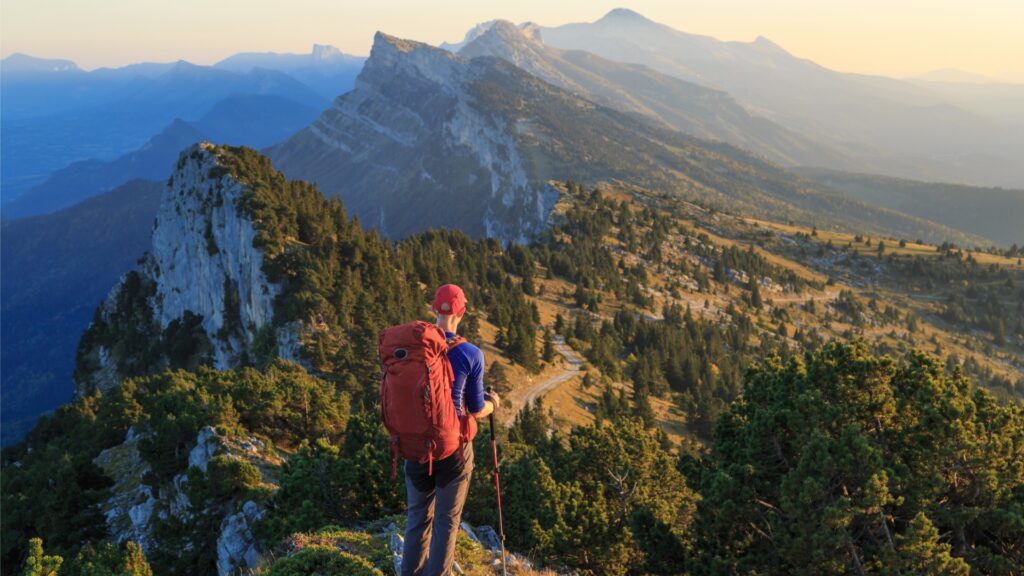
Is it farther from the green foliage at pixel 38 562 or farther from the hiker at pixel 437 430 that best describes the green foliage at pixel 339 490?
the hiker at pixel 437 430

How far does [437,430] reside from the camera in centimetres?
807

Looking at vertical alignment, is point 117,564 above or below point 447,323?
below

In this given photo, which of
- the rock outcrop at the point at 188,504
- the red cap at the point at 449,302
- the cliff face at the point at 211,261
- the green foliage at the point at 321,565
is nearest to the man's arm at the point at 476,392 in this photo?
the red cap at the point at 449,302

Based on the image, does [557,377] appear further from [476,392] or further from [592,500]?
[476,392]

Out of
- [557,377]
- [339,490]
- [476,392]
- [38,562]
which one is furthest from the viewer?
[557,377]

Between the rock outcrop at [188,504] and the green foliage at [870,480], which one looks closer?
the green foliage at [870,480]

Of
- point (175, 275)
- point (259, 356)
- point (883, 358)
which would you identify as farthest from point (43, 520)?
point (175, 275)

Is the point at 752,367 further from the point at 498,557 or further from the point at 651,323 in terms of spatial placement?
the point at 651,323

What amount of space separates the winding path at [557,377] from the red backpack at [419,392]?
3917 cm

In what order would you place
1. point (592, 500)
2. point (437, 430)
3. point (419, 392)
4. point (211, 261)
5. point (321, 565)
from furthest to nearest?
A: point (211, 261) < point (592, 500) < point (321, 565) < point (437, 430) < point (419, 392)

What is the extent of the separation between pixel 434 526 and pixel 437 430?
187 centimetres

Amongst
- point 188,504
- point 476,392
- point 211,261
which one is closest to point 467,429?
point 476,392

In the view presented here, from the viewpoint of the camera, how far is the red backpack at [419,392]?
305 inches

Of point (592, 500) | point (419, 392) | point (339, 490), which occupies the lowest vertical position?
point (592, 500)
